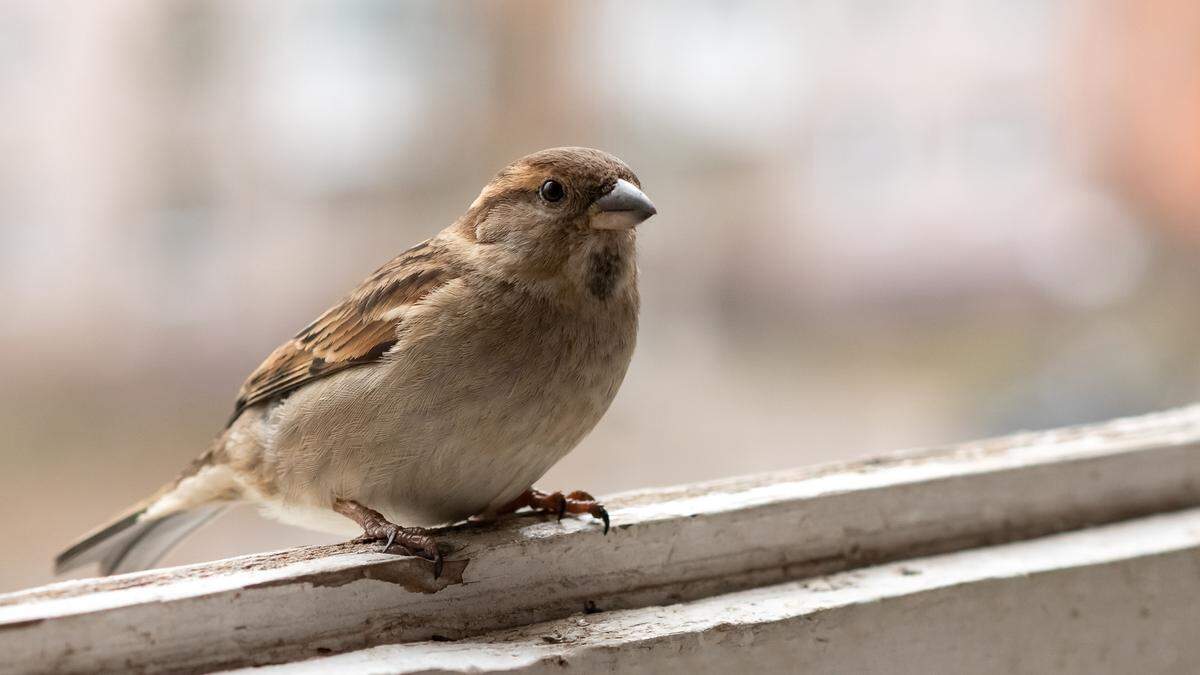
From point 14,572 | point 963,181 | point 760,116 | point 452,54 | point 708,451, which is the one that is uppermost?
point 452,54

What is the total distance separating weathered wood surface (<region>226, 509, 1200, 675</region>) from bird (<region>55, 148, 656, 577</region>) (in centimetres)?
9

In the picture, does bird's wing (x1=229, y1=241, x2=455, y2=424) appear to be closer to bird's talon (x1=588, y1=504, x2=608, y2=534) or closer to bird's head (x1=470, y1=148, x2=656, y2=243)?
bird's head (x1=470, y1=148, x2=656, y2=243)

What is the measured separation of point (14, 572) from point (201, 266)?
514mm

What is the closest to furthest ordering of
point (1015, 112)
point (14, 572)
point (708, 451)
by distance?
point (14, 572) < point (708, 451) < point (1015, 112)

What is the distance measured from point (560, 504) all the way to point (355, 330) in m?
0.22

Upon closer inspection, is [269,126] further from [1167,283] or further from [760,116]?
[1167,283]

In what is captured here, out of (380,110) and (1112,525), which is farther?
(380,110)

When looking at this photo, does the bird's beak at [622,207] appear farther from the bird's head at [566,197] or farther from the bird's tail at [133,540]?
the bird's tail at [133,540]

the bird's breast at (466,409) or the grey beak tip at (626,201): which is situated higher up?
the grey beak tip at (626,201)

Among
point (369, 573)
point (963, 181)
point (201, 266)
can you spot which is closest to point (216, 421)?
point (201, 266)

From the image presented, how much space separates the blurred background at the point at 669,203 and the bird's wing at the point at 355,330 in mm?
148

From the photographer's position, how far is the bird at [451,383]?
880 mm

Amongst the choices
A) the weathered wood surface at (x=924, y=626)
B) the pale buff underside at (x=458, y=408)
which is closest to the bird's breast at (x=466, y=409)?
the pale buff underside at (x=458, y=408)

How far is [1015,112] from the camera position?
178cm
